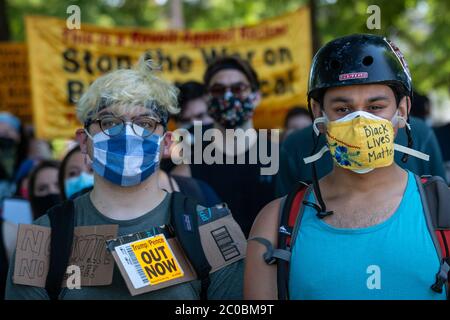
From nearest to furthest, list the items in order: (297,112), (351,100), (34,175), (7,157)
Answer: (351,100) → (34,175) → (7,157) → (297,112)

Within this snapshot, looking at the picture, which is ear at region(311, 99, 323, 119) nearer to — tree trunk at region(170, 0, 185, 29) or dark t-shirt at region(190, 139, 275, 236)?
dark t-shirt at region(190, 139, 275, 236)

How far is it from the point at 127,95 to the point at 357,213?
1.26 metres

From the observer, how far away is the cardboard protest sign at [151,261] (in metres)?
3.19

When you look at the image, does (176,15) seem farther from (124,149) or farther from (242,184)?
(124,149)

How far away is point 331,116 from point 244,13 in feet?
43.5

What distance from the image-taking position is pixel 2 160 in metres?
7.49

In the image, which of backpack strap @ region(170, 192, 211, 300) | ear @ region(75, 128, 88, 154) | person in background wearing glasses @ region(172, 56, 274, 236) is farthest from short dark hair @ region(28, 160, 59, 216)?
backpack strap @ region(170, 192, 211, 300)

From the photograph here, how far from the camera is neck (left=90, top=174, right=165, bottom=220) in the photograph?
341 centimetres

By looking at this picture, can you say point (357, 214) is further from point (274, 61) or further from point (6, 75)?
point (6, 75)

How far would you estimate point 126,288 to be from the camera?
3.27 meters


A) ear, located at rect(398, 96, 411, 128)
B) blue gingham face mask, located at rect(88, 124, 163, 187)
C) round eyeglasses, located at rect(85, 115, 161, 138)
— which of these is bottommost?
blue gingham face mask, located at rect(88, 124, 163, 187)

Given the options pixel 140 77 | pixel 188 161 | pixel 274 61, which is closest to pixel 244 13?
pixel 274 61

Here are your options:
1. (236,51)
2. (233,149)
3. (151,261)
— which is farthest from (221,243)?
(236,51)

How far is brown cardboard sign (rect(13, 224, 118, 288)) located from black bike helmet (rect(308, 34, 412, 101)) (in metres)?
1.15
